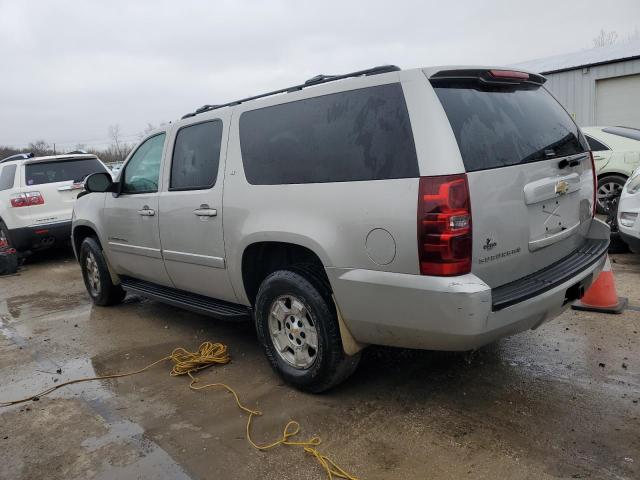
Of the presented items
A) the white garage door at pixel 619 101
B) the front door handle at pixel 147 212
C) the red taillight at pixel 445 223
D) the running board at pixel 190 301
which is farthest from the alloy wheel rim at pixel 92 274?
the white garage door at pixel 619 101

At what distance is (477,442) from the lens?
9.25 feet

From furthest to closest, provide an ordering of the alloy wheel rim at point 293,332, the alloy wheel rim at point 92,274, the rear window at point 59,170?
the rear window at point 59,170
the alloy wheel rim at point 92,274
the alloy wheel rim at point 293,332

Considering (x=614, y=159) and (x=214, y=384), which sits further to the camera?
(x=614, y=159)

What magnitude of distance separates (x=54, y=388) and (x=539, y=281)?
3479mm

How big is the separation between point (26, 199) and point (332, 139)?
7392mm

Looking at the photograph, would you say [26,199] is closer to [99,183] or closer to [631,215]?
[99,183]

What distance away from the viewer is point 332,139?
316cm

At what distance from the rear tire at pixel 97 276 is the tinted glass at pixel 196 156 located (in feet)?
5.97

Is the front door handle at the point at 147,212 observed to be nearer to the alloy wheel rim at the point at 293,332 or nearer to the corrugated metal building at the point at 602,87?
the alloy wheel rim at the point at 293,332

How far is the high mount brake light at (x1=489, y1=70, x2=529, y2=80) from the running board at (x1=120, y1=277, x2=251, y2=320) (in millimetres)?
2295

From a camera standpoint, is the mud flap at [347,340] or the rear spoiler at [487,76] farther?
the mud flap at [347,340]

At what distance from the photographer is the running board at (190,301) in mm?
3988

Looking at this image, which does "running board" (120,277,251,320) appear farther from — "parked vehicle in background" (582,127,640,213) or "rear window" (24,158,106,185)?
"parked vehicle in background" (582,127,640,213)

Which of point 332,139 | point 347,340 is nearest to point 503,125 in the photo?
point 332,139
